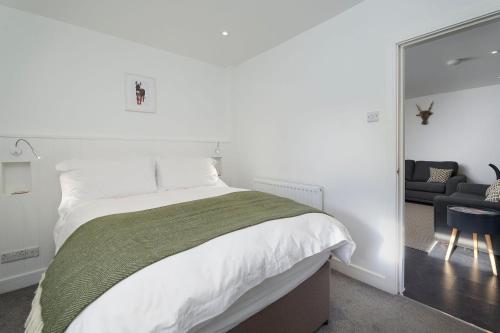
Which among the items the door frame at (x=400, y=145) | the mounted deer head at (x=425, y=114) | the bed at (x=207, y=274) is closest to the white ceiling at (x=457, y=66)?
the door frame at (x=400, y=145)

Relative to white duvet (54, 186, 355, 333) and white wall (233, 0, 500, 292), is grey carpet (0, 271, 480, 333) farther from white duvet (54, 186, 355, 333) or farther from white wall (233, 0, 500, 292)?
white duvet (54, 186, 355, 333)

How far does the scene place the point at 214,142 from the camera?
3.34m

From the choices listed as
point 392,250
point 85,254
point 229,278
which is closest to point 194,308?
point 229,278

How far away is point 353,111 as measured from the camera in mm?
2090

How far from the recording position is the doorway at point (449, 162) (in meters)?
1.81

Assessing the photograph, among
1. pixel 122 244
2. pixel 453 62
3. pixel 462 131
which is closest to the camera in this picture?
pixel 122 244

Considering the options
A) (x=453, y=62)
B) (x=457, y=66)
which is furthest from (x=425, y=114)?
(x=453, y=62)

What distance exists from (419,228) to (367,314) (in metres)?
2.45

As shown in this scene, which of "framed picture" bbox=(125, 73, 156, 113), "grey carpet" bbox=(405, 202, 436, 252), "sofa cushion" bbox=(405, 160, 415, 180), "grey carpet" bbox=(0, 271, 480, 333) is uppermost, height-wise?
"framed picture" bbox=(125, 73, 156, 113)

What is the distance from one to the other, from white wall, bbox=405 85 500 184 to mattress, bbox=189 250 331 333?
530 cm

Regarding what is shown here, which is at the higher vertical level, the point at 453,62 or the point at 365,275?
the point at 453,62

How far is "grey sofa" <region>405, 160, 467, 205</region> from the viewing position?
14.7 feet

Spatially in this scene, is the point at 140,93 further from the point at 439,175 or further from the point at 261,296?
the point at 439,175

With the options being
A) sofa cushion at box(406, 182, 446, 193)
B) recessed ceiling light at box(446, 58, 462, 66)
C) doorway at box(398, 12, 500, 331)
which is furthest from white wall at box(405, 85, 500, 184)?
recessed ceiling light at box(446, 58, 462, 66)
